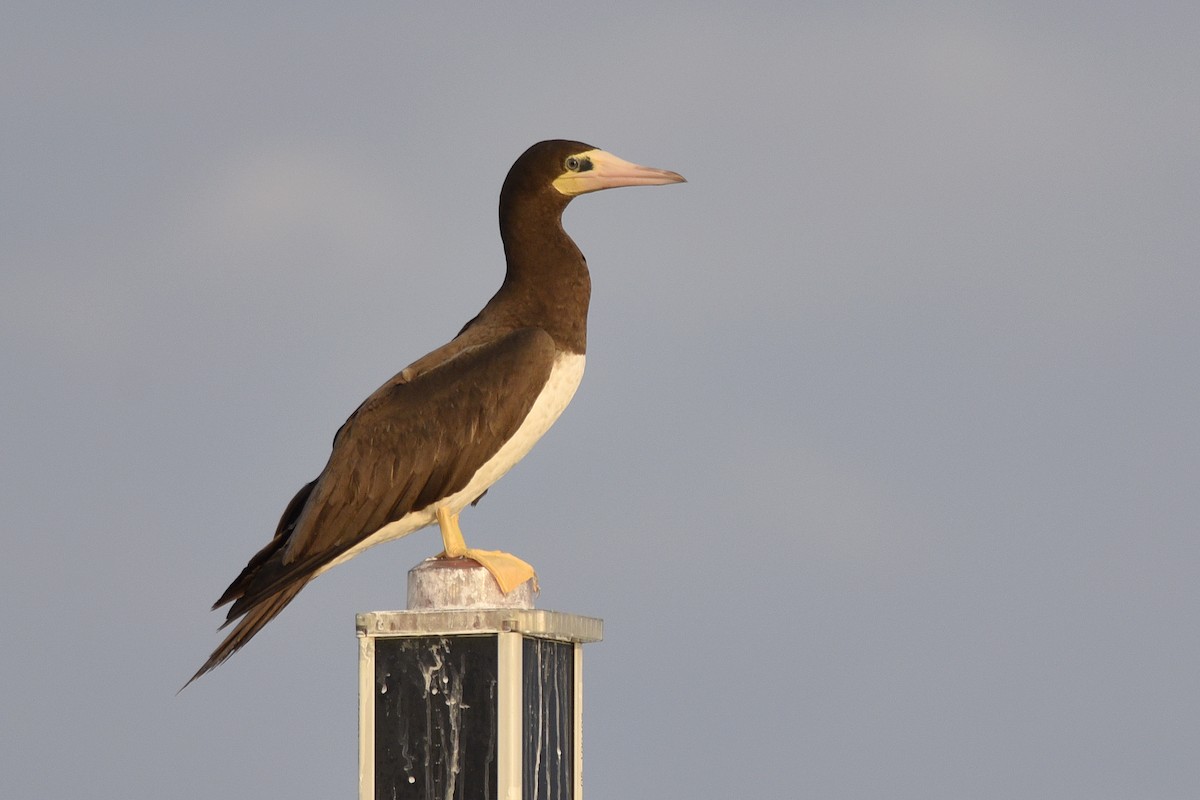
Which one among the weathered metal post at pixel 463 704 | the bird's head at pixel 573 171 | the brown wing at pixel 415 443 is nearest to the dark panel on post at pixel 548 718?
the weathered metal post at pixel 463 704

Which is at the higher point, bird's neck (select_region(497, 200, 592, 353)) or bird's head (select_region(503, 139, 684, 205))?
bird's head (select_region(503, 139, 684, 205))

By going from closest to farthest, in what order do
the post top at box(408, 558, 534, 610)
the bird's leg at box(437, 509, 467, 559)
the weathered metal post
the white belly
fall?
1. the weathered metal post
2. the post top at box(408, 558, 534, 610)
3. the bird's leg at box(437, 509, 467, 559)
4. the white belly

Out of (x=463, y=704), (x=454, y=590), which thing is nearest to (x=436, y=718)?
(x=463, y=704)

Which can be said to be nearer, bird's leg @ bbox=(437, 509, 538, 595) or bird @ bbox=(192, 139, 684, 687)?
bird's leg @ bbox=(437, 509, 538, 595)

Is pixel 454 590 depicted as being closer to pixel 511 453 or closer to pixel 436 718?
pixel 436 718

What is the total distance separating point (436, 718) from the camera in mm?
7945

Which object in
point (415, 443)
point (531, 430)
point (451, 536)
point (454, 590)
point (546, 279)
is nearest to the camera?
point (454, 590)

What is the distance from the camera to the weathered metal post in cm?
778

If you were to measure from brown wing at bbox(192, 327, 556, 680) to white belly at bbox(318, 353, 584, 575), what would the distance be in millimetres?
65

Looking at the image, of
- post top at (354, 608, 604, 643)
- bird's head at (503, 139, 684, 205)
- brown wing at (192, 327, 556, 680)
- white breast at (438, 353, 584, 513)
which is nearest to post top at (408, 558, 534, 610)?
post top at (354, 608, 604, 643)

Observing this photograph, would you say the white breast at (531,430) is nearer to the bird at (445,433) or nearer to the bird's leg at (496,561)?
the bird at (445,433)

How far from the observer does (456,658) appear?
7938 millimetres

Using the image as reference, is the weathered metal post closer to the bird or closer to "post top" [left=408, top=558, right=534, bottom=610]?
"post top" [left=408, top=558, right=534, bottom=610]

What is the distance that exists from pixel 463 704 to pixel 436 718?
17 centimetres
